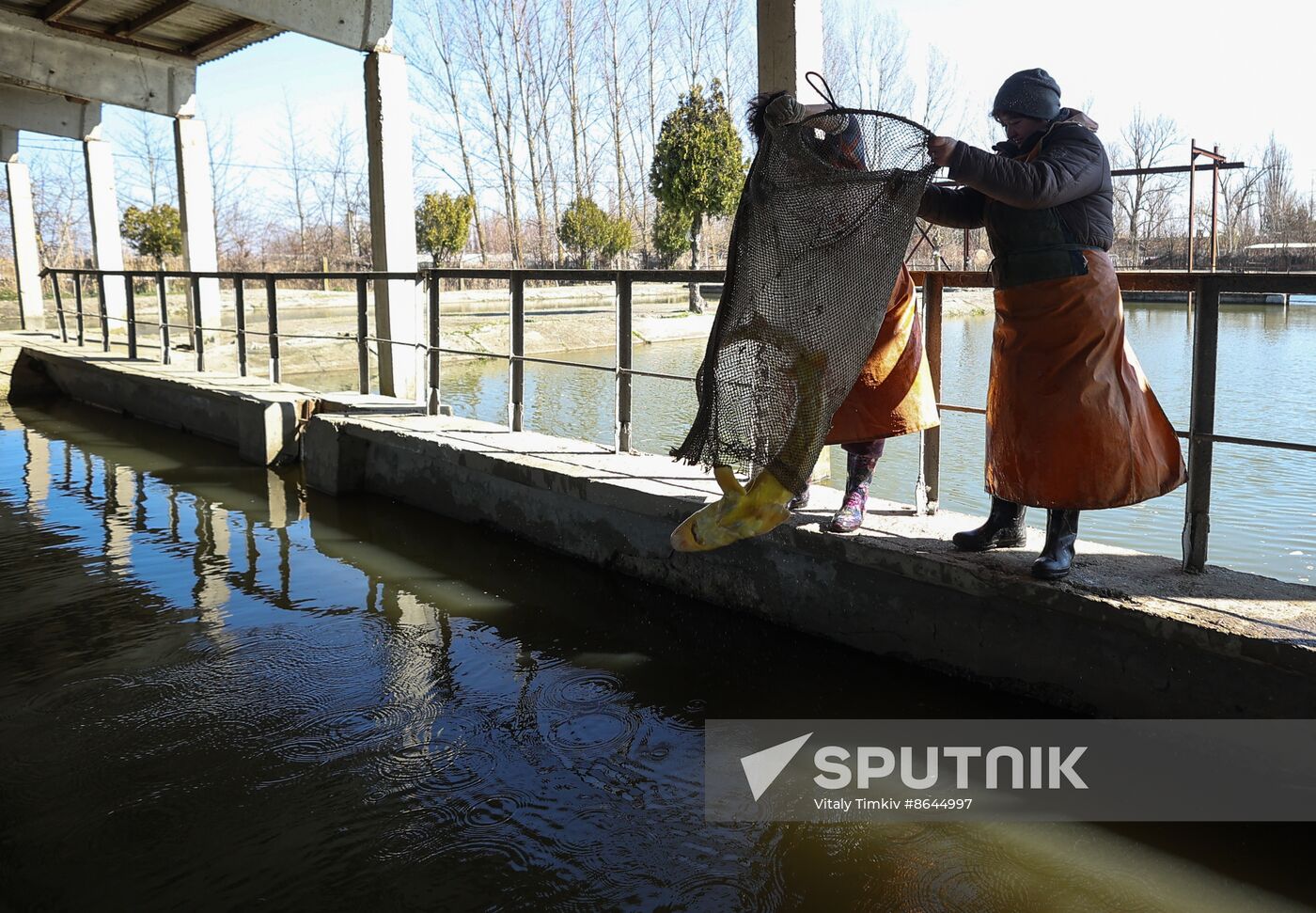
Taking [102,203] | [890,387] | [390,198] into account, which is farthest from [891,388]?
[102,203]

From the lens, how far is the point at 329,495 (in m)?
6.75

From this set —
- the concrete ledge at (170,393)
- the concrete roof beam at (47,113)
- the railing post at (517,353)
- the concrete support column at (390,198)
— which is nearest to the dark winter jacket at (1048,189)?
the railing post at (517,353)

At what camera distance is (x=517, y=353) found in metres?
5.99

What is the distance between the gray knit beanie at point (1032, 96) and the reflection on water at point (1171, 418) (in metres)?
3.20

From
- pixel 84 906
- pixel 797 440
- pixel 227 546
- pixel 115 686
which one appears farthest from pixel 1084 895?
pixel 227 546

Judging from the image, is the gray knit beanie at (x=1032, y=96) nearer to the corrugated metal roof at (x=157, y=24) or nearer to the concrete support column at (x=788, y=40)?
the concrete support column at (x=788, y=40)

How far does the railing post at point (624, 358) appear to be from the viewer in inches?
201

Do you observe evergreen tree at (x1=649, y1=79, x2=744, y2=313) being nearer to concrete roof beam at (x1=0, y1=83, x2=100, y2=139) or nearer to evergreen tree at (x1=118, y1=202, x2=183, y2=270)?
evergreen tree at (x1=118, y1=202, x2=183, y2=270)

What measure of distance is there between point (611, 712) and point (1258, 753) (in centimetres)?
189

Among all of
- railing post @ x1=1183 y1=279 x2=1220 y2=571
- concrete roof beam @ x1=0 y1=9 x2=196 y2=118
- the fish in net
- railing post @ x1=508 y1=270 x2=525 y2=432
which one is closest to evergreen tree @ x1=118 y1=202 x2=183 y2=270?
concrete roof beam @ x1=0 y1=9 x2=196 y2=118

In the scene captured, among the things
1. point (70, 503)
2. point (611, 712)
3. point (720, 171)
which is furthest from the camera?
point (720, 171)

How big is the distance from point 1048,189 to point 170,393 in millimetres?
8521

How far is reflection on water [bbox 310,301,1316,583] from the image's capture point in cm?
588

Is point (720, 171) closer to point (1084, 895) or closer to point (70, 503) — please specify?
point (70, 503)
